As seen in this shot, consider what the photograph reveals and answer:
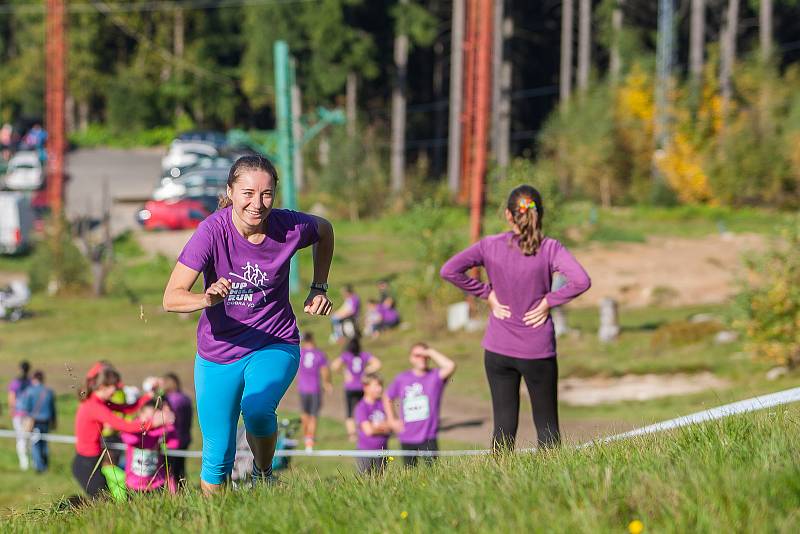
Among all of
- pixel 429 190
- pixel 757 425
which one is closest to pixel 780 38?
pixel 429 190

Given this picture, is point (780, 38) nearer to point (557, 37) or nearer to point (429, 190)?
point (557, 37)

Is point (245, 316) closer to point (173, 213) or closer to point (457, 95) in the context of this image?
point (173, 213)

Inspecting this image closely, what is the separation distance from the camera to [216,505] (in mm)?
5367

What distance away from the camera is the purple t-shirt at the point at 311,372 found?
755 inches

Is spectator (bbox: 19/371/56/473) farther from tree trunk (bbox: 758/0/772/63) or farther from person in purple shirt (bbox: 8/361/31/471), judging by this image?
tree trunk (bbox: 758/0/772/63)

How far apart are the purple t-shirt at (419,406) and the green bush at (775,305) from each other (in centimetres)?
935

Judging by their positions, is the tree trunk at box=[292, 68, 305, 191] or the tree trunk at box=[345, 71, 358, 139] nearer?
the tree trunk at box=[292, 68, 305, 191]

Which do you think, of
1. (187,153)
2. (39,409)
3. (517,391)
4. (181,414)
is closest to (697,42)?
(187,153)

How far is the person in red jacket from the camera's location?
9859 millimetres

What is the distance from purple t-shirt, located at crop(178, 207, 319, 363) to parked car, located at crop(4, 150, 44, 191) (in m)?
55.9

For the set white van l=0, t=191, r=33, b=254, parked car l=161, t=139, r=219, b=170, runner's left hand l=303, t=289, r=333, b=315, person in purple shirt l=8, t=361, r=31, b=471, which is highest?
parked car l=161, t=139, r=219, b=170

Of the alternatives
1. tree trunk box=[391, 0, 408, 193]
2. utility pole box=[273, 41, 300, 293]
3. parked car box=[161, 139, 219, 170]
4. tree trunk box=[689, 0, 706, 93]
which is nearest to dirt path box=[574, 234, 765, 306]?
utility pole box=[273, 41, 300, 293]

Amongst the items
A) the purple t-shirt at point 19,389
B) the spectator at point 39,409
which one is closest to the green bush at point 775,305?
the spectator at point 39,409

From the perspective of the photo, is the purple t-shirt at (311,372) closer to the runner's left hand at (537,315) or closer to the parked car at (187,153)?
the runner's left hand at (537,315)
